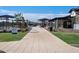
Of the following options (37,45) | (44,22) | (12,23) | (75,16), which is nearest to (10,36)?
(12,23)

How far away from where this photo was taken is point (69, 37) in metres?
5.23

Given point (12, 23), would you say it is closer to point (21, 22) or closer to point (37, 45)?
point (21, 22)

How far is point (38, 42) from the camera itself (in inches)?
204

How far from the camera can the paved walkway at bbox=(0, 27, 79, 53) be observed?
16.6 ft

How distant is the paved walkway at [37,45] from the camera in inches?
199

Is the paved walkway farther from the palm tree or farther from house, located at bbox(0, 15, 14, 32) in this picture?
house, located at bbox(0, 15, 14, 32)

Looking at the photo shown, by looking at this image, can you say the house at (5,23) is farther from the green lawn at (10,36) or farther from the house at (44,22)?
Answer: the house at (44,22)

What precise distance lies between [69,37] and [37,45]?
1.99 ft

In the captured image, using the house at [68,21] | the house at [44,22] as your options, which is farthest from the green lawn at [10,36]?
the house at [68,21]
